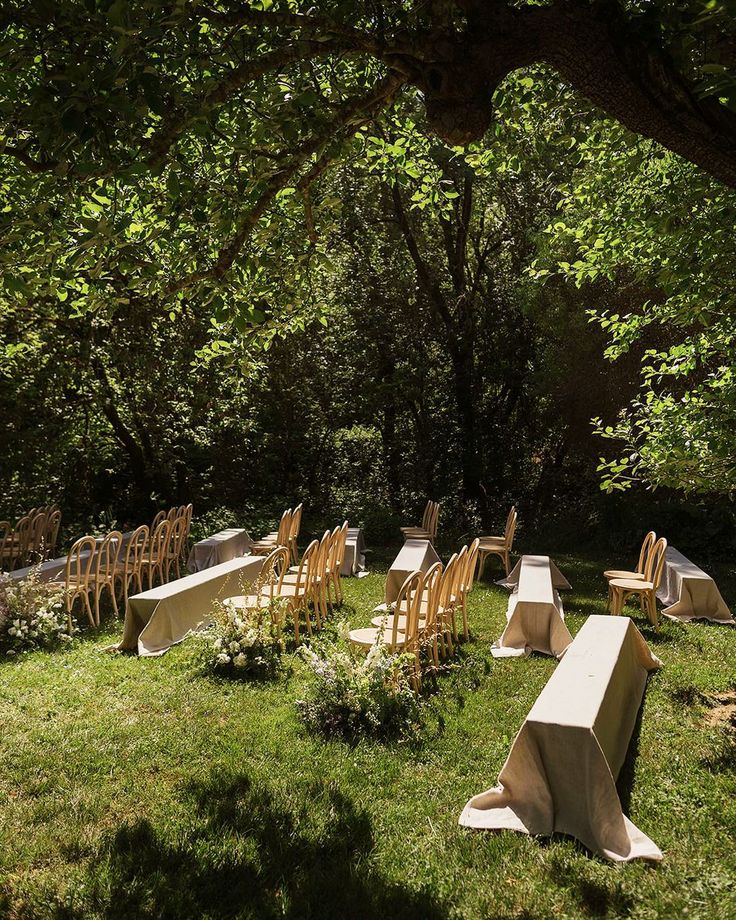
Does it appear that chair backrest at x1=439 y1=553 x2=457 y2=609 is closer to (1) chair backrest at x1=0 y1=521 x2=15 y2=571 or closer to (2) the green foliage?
(2) the green foliage

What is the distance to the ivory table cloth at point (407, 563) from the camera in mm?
8852

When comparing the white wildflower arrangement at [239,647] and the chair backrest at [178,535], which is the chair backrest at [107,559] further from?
the white wildflower arrangement at [239,647]

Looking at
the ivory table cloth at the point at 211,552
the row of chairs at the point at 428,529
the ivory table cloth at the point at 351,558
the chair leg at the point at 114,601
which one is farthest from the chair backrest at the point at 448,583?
the row of chairs at the point at 428,529

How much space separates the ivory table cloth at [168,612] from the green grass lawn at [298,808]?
709mm

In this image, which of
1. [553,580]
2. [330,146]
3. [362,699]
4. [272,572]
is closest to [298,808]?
[362,699]

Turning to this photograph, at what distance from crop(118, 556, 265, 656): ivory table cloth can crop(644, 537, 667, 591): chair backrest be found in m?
4.68

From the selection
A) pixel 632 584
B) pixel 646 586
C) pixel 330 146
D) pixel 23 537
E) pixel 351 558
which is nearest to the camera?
pixel 330 146

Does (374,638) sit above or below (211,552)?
above

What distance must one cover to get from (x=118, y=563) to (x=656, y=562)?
6.74m

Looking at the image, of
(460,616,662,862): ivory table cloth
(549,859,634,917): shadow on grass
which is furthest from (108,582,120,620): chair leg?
(549,859,634,917): shadow on grass

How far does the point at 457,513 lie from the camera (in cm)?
1669

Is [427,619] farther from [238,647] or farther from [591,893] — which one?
[591,893]

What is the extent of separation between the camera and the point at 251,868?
12.5ft

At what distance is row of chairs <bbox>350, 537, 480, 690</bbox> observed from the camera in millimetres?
6043
